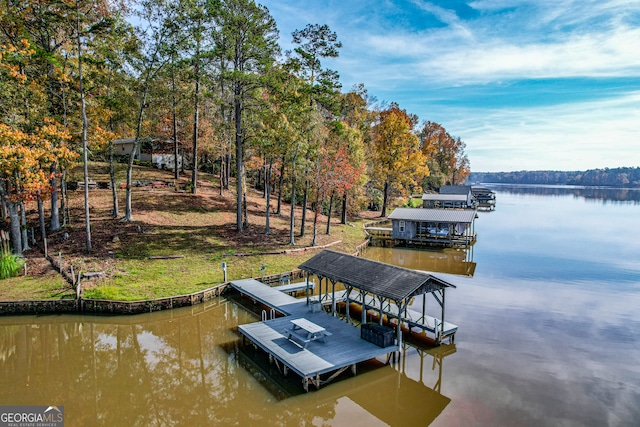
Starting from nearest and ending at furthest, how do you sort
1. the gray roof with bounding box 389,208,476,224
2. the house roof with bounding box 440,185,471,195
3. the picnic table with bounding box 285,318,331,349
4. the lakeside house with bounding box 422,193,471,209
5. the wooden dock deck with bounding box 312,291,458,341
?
the picnic table with bounding box 285,318,331,349
the wooden dock deck with bounding box 312,291,458,341
the gray roof with bounding box 389,208,476,224
the lakeside house with bounding box 422,193,471,209
the house roof with bounding box 440,185,471,195

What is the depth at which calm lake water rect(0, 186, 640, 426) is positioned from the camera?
10.6m

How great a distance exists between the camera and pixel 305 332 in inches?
566

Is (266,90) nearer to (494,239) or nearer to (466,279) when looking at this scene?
(466,279)

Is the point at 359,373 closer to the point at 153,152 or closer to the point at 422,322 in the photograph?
the point at 422,322

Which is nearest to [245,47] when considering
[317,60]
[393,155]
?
[317,60]

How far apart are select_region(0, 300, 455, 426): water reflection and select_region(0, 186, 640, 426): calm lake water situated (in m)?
0.04

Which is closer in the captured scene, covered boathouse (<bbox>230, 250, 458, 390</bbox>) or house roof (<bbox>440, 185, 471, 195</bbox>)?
covered boathouse (<bbox>230, 250, 458, 390</bbox>)

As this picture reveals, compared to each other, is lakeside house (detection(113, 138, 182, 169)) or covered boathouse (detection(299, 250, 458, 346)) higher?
lakeside house (detection(113, 138, 182, 169))

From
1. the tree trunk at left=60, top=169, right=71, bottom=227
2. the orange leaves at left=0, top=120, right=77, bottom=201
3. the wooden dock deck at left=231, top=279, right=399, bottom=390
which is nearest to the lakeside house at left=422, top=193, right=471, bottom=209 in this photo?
the wooden dock deck at left=231, top=279, right=399, bottom=390

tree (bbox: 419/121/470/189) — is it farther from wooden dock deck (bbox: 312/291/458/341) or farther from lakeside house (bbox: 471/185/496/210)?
wooden dock deck (bbox: 312/291/458/341)

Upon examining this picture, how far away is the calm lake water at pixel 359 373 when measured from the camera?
10.6m

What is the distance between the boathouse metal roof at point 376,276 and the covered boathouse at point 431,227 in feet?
66.7

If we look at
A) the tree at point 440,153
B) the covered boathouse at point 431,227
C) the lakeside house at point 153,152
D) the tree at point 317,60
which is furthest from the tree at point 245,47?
the tree at point 440,153

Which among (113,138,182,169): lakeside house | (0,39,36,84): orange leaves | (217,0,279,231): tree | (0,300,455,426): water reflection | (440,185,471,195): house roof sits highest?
(217,0,279,231): tree
